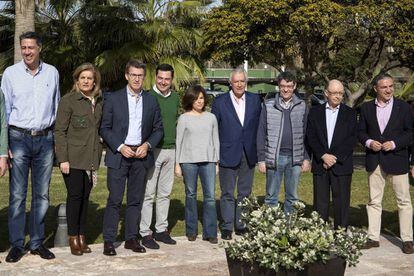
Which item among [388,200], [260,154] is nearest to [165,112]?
[260,154]

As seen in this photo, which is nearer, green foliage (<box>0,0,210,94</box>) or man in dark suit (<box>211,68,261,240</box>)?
man in dark suit (<box>211,68,261,240</box>)

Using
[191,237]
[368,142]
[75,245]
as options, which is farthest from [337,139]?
[75,245]

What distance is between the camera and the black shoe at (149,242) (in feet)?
21.5

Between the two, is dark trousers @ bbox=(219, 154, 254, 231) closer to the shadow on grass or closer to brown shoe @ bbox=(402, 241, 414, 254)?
the shadow on grass

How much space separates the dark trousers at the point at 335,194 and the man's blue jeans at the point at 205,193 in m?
1.17

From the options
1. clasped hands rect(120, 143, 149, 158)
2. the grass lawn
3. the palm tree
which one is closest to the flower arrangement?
clasped hands rect(120, 143, 149, 158)

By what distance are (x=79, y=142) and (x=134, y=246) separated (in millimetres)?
1285

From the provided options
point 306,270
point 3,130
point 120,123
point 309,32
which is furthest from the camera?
point 309,32

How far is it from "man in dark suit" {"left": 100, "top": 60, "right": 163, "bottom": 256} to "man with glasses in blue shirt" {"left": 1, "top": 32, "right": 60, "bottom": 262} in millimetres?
585

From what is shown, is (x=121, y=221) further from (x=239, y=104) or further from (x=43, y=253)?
(x=239, y=104)

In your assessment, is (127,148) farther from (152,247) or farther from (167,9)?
(167,9)

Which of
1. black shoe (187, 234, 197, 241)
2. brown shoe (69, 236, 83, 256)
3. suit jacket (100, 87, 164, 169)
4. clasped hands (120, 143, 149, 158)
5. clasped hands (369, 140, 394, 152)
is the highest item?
suit jacket (100, 87, 164, 169)

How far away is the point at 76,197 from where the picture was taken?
20.0 feet

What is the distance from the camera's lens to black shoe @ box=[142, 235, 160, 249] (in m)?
6.54
